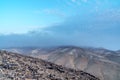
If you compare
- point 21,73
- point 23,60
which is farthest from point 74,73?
point 21,73

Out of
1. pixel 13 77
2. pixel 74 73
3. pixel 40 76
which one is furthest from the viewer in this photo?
pixel 74 73

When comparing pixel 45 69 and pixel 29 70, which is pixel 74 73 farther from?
pixel 29 70

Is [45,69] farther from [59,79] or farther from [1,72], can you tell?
[1,72]

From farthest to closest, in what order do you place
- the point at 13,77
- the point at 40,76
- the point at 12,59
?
the point at 12,59
the point at 40,76
the point at 13,77

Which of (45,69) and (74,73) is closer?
(45,69)

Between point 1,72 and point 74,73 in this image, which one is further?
point 74,73

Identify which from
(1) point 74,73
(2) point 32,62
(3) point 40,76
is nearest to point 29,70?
(3) point 40,76
